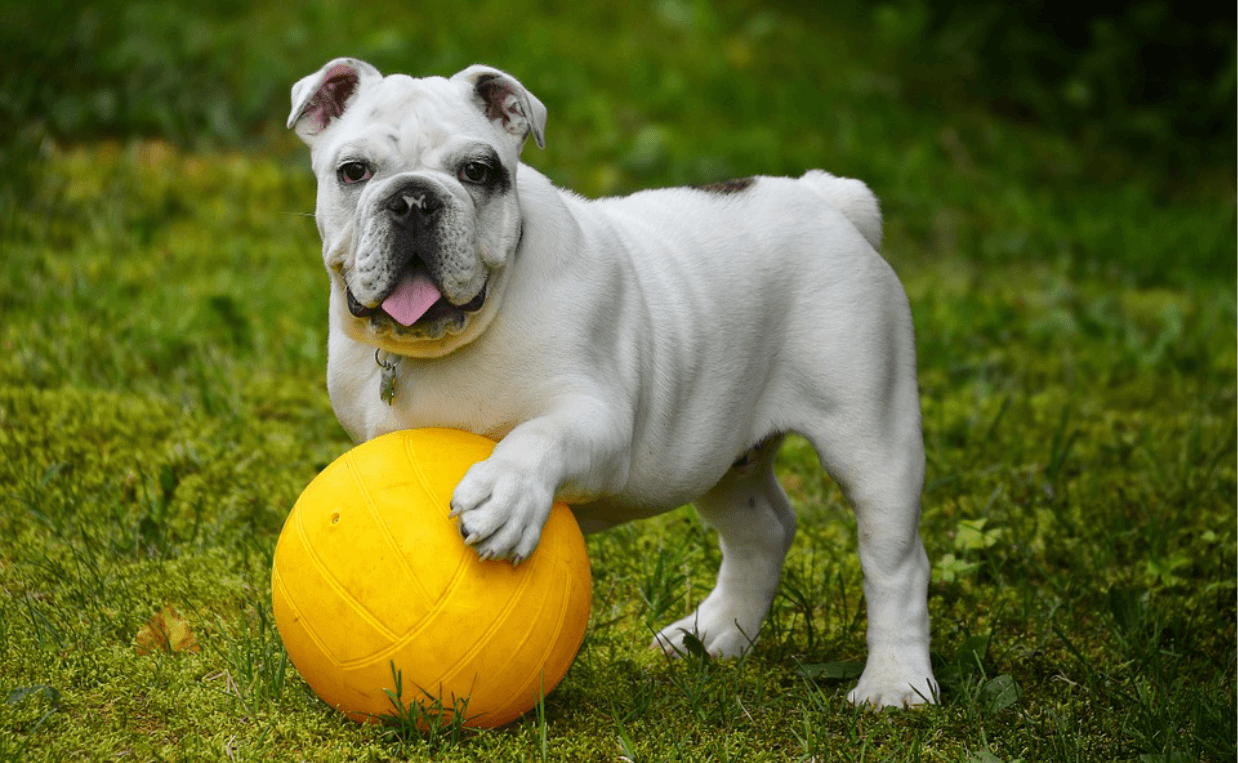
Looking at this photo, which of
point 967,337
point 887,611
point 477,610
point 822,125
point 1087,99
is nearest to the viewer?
point 477,610

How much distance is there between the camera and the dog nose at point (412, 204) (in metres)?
3.47

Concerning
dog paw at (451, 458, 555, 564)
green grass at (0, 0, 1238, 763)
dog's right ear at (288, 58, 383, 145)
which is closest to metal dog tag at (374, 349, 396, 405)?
dog paw at (451, 458, 555, 564)

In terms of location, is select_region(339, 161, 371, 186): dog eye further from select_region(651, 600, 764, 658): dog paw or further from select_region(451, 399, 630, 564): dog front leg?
select_region(651, 600, 764, 658): dog paw

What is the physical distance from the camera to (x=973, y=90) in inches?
525

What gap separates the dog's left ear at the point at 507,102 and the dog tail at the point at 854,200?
1300 mm

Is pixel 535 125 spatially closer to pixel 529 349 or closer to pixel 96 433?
pixel 529 349

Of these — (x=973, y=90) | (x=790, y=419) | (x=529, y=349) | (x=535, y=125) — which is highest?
(x=535, y=125)

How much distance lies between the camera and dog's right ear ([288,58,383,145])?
151 inches

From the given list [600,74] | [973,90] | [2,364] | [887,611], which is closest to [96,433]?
[2,364]

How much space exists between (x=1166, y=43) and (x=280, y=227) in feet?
30.6

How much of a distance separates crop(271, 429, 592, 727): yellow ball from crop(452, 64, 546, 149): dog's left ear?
37.8 inches

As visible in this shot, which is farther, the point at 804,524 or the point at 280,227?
the point at 280,227

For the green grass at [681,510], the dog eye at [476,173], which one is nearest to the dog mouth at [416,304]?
the dog eye at [476,173]

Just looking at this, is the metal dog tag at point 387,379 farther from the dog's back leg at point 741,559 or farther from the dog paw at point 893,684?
the dog paw at point 893,684
